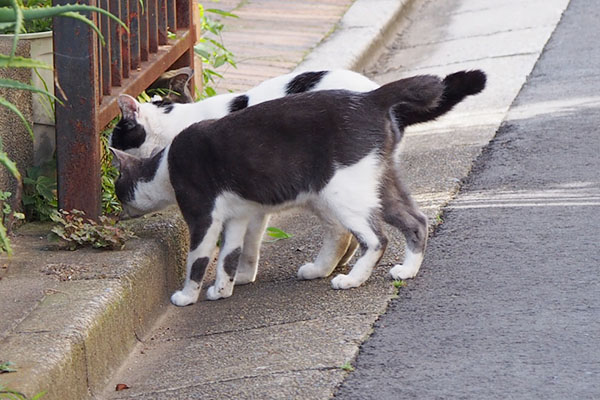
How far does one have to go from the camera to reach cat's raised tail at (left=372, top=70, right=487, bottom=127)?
418 centimetres

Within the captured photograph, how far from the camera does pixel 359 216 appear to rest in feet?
13.6

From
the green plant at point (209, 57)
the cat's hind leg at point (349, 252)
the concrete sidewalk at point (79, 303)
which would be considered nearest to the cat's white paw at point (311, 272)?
the cat's hind leg at point (349, 252)

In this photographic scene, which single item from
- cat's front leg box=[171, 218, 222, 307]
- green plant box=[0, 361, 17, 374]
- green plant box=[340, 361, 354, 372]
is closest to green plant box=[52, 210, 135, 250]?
cat's front leg box=[171, 218, 222, 307]

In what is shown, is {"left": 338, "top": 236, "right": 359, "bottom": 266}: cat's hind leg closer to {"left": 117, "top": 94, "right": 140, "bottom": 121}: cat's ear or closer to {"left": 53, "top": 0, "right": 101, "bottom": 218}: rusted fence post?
{"left": 53, "top": 0, "right": 101, "bottom": 218}: rusted fence post

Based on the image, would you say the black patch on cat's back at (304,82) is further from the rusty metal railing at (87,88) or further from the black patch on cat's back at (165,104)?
the rusty metal railing at (87,88)

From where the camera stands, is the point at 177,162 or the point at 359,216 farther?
the point at 177,162

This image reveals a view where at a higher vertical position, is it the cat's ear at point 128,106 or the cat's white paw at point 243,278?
the cat's ear at point 128,106

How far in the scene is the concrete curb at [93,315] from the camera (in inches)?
→ 127

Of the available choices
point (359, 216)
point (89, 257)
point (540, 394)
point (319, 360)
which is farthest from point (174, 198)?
point (540, 394)

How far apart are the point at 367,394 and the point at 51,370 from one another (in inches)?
36.2

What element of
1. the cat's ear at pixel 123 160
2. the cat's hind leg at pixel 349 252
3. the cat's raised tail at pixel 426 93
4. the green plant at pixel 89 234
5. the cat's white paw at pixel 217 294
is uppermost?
the cat's raised tail at pixel 426 93

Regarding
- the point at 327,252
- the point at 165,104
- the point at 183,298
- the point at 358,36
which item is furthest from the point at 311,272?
the point at 358,36

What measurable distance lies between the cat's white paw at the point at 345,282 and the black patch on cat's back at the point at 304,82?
108 cm

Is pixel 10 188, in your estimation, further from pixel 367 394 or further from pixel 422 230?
pixel 367 394
